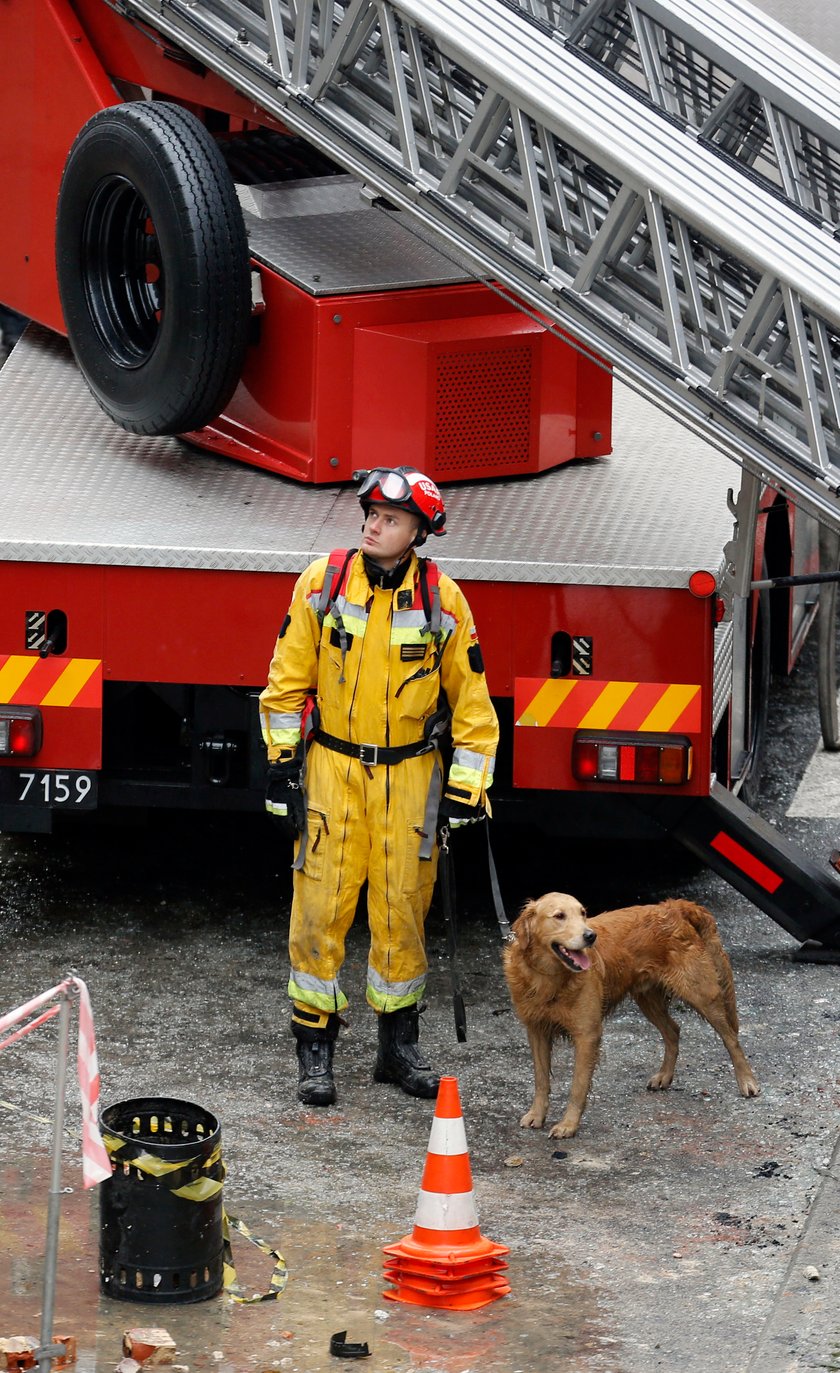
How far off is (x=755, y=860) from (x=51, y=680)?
236cm

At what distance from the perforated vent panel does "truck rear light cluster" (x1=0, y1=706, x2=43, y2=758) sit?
1.59m

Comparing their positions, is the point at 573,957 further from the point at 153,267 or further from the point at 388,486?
the point at 153,267

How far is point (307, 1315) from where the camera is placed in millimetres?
5125

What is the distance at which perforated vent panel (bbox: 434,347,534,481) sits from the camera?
299 inches

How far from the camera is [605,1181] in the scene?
19.7 feet

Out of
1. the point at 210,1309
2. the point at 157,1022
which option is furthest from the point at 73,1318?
the point at 157,1022

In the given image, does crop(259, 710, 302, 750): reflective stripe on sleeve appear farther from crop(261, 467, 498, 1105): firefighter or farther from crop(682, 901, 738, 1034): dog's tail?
crop(682, 901, 738, 1034): dog's tail

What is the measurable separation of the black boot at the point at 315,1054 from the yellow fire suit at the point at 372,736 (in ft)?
0.27

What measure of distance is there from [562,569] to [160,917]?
213 cm

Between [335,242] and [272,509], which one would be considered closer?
[272,509]

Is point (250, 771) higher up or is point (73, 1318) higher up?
point (250, 771)

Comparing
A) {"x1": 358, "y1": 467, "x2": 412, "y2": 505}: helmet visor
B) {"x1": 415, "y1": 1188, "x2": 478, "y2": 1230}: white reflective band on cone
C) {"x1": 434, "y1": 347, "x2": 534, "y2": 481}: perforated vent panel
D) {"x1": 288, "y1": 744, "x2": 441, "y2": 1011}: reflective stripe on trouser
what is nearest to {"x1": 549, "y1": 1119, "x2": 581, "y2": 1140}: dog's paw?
{"x1": 288, "y1": 744, "x2": 441, "y2": 1011}: reflective stripe on trouser

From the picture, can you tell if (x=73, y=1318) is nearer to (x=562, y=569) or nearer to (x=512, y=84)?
(x=562, y=569)

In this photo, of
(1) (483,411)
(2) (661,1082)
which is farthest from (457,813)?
(1) (483,411)
